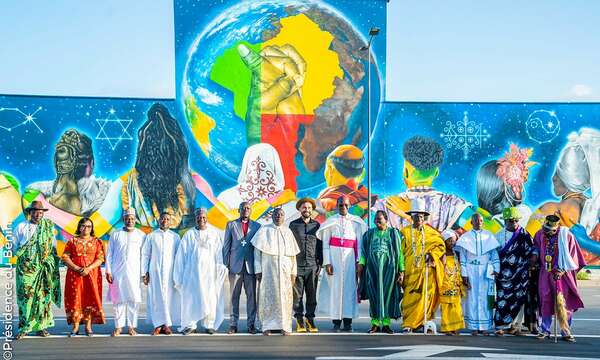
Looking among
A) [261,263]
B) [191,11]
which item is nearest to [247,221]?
[261,263]

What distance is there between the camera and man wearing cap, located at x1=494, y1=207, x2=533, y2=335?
1219cm

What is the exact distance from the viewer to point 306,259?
12633 millimetres

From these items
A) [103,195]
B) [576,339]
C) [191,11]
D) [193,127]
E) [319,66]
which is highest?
[191,11]

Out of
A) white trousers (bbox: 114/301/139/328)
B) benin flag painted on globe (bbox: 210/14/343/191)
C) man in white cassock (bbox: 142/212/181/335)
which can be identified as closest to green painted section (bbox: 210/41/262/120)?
benin flag painted on globe (bbox: 210/14/343/191)

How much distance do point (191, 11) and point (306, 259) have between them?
1645 centimetres

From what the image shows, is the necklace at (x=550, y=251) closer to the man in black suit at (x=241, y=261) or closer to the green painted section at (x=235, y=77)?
the man in black suit at (x=241, y=261)

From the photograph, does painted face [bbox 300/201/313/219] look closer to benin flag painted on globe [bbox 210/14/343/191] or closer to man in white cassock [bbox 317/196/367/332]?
man in white cassock [bbox 317/196/367/332]

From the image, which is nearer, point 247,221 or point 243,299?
point 247,221

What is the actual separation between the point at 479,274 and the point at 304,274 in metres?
2.68

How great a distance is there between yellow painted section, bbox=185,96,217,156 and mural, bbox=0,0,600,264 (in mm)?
35

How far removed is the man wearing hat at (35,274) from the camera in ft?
38.3

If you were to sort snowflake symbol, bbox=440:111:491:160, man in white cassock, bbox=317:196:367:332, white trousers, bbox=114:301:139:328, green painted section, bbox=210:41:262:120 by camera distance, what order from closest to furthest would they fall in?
1. white trousers, bbox=114:301:139:328
2. man in white cassock, bbox=317:196:367:332
3. green painted section, bbox=210:41:262:120
4. snowflake symbol, bbox=440:111:491:160

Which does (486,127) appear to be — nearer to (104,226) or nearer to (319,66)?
(319,66)

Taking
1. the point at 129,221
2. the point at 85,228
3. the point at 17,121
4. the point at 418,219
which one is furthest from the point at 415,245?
the point at 17,121
